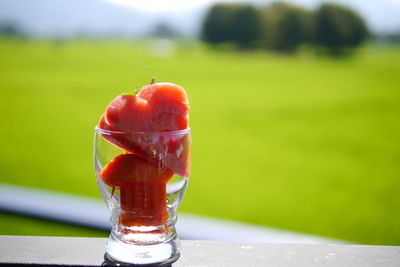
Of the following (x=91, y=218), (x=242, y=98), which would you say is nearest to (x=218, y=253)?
(x=91, y=218)

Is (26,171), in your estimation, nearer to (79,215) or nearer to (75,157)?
(75,157)

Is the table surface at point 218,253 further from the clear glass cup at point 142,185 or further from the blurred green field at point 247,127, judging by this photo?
the blurred green field at point 247,127

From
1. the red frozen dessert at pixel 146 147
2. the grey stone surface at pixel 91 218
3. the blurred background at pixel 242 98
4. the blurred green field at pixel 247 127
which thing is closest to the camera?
the red frozen dessert at pixel 146 147

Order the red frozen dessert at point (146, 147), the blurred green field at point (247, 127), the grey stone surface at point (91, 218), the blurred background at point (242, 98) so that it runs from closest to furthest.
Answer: the red frozen dessert at point (146, 147), the grey stone surface at point (91, 218), the blurred green field at point (247, 127), the blurred background at point (242, 98)

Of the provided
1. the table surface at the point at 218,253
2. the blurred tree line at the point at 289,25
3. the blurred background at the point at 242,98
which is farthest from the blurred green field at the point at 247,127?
the blurred tree line at the point at 289,25

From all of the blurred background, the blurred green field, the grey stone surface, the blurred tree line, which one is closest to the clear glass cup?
the grey stone surface

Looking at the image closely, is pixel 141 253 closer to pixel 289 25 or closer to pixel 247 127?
pixel 247 127
